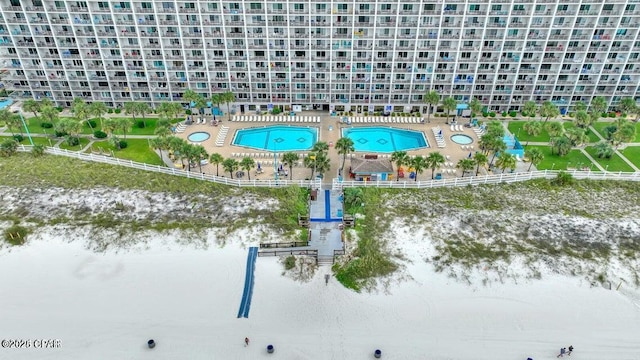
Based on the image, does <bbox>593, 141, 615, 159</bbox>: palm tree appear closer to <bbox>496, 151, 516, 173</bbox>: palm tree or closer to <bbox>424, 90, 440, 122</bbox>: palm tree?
<bbox>496, 151, 516, 173</bbox>: palm tree

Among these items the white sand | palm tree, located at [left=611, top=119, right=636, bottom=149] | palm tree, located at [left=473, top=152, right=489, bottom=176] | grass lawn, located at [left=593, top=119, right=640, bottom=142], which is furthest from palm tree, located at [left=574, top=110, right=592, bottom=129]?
the white sand

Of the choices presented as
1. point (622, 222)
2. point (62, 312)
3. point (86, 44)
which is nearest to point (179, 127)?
point (86, 44)

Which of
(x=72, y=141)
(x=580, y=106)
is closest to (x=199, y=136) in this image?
(x=72, y=141)

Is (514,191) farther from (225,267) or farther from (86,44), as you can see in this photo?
(86,44)

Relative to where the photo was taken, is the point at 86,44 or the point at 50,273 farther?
the point at 86,44

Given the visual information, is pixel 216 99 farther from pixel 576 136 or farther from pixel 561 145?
pixel 576 136
